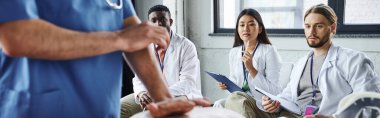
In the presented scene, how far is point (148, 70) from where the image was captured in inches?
31.1

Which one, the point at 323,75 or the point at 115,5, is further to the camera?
the point at 323,75

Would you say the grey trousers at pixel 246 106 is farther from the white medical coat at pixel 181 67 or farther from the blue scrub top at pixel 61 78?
the blue scrub top at pixel 61 78

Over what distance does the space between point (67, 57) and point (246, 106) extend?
1.83 meters

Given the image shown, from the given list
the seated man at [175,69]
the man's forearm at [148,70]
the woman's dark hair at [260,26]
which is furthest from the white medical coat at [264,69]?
the man's forearm at [148,70]

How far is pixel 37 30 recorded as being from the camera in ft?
1.89

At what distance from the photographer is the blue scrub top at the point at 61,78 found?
0.65m

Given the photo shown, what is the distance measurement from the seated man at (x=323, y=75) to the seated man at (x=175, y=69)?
1.13ft

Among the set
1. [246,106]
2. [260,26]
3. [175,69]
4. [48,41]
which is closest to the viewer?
[48,41]

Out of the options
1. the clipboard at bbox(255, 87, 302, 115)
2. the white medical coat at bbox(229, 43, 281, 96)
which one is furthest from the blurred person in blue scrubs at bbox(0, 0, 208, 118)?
the white medical coat at bbox(229, 43, 281, 96)

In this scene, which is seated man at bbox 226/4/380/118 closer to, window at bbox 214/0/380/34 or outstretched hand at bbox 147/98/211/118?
window at bbox 214/0/380/34

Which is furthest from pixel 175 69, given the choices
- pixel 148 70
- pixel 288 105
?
pixel 148 70

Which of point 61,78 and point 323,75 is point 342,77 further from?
point 61,78

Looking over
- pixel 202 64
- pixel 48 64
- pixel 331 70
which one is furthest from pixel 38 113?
pixel 202 64

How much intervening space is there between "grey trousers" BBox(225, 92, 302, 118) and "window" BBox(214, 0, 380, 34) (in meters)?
1.39
